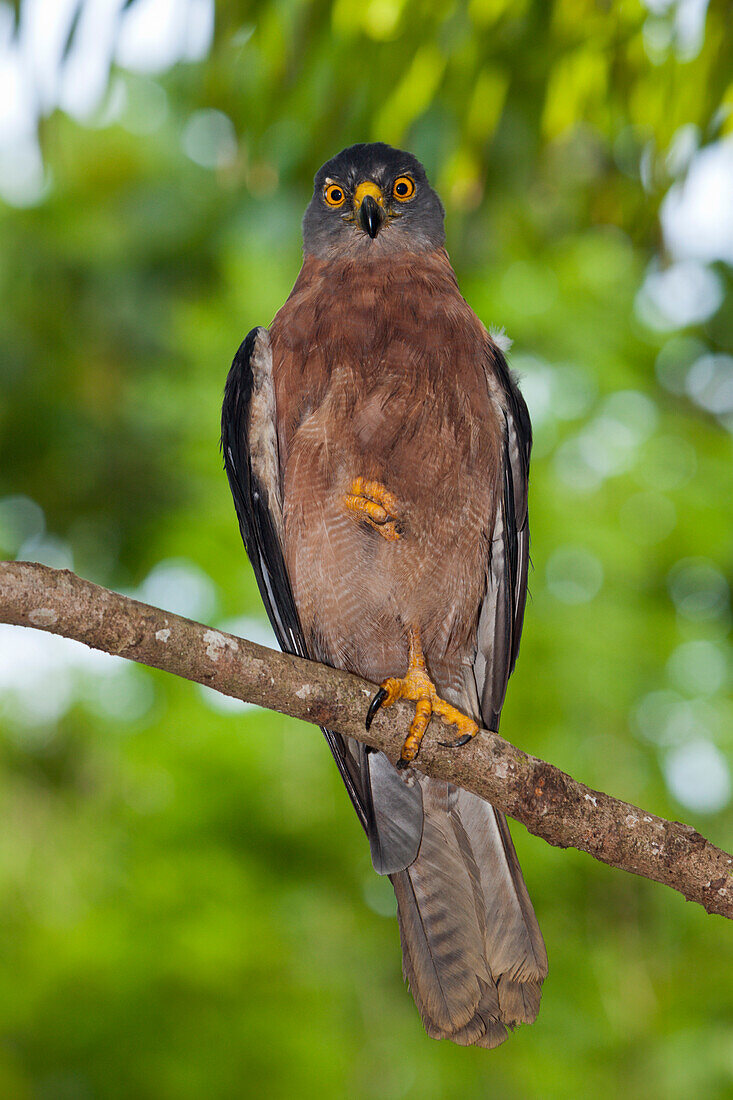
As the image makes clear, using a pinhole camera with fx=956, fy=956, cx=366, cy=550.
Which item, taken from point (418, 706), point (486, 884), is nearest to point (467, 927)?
point (486, 884)

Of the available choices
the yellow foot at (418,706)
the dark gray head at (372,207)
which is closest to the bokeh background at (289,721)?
the dark gray head at (372,207)

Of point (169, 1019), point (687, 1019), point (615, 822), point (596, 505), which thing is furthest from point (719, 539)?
point (169, 1019)

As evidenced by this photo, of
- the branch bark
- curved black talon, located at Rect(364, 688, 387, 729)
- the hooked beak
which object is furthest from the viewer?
the hooked beak

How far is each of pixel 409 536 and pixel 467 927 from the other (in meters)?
1.35

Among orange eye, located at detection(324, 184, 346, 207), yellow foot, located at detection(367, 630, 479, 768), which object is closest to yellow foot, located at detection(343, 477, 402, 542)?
yellow foot, located at detection(367, 630, 479, 768)

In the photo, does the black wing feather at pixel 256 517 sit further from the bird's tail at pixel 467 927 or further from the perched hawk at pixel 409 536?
the bird's tail at pixel 467 927

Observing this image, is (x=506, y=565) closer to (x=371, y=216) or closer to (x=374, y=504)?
(x=374, y=504)

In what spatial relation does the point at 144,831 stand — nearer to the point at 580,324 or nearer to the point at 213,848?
the point at 213,848

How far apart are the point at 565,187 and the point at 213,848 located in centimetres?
476

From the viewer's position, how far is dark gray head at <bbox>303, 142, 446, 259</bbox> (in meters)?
3.92

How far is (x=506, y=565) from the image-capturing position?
383 centimetres

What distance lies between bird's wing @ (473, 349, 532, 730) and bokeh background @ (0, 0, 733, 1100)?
1082mm

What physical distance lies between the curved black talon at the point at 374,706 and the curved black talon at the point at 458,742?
0.75 ft

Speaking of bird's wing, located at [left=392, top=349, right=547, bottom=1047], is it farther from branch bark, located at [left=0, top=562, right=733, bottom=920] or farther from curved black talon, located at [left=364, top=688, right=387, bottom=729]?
curved black talon, located at [left=364, top=688, right=387, bottom=729]
